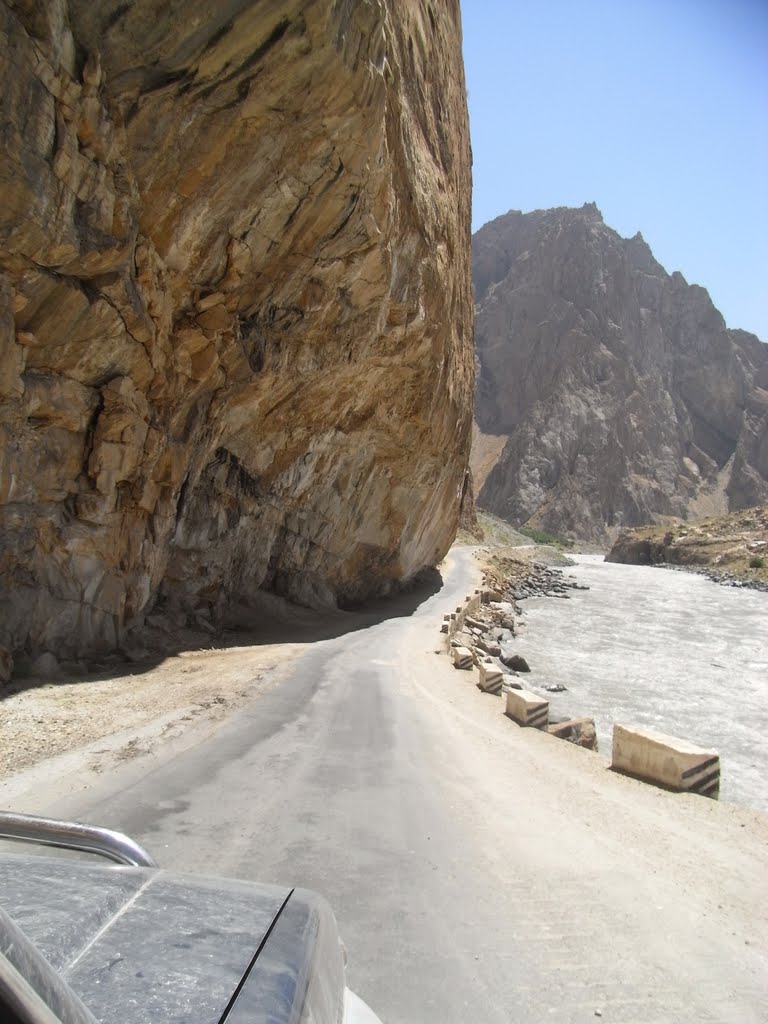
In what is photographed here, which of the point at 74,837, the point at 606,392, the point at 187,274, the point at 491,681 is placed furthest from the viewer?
the point at 606,392

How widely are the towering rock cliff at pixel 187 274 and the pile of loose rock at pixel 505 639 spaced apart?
24.6 feet

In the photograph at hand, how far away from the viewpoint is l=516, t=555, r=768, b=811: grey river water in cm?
1283

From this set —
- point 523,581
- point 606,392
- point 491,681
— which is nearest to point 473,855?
point 491,681

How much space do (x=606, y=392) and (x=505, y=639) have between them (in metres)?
128

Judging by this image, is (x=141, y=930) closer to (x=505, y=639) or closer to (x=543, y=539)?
(x=505, y=639)

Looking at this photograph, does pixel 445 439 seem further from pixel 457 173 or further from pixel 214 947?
pixel 214 947

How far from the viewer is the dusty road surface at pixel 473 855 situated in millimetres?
3740

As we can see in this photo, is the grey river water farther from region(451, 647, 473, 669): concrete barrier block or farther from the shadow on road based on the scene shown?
the shadow on road

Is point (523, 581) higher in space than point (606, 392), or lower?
lower

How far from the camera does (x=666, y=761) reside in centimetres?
781

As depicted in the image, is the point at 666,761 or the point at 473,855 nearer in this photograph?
the point at 473,855

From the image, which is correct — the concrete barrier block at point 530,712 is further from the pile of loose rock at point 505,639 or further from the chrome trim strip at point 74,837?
the chrome trim strip at point 74,837

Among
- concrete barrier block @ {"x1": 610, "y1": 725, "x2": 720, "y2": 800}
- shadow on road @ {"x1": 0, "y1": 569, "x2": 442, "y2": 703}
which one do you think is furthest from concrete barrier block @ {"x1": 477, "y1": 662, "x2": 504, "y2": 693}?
shadow on road @ {"x1": 0, "y1": 569, "x2": 442, "y2": 703}

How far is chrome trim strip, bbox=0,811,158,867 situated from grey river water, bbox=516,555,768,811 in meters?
9.67
